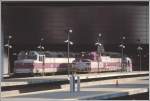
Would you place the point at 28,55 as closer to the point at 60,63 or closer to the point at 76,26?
the point at 60,63

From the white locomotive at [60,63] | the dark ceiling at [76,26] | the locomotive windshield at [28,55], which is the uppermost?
the dark ceiling at [76,26]

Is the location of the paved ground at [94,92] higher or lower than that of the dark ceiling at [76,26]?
lower

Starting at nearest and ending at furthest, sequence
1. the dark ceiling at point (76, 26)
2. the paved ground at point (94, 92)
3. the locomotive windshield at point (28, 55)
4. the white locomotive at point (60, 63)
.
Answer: the paved ground at point (94, 92), the dark ceiling at point (76, 26), the white locomotive at point (60, 63), the locomotive windshield at point (28, 55)

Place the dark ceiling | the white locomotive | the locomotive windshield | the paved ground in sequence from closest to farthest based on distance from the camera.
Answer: the paved ground, the dark ceiling, the white locomotive, the locomotive windshield

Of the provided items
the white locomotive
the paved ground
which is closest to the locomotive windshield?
the white locomotive

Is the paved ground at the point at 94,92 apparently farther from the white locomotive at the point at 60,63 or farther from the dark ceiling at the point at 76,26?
the dark ceiling at the point at 76,26

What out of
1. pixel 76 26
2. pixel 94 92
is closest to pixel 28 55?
pixel 76 26

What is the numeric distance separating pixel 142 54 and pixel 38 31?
5.18 metres

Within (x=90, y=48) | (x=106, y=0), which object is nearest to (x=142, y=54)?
(x=90, y=48)

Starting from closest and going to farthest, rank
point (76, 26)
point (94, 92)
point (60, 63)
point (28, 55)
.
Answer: point (94, 92) < point (76, 26) < point (28, 55) < point (60, 63)

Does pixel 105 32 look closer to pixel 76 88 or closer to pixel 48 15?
pixel 48 15

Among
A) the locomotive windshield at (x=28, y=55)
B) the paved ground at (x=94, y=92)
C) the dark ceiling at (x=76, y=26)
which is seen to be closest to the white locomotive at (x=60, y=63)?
the locomotive windshield at (x=28, y=55)

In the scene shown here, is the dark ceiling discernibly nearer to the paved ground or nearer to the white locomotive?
the white locomotive

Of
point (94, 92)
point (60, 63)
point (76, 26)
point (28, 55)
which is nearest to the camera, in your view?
point (94, 92)
